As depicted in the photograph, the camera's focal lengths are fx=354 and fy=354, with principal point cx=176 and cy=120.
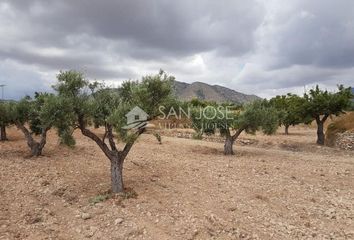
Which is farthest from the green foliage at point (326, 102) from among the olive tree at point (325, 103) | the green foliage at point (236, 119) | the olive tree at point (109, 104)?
the olive tree at point (109, 104)

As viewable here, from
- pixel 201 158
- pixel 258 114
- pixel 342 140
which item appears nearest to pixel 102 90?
pixel 201 158

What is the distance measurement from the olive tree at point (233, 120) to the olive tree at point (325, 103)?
8.67 m

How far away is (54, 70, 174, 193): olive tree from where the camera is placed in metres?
13.4

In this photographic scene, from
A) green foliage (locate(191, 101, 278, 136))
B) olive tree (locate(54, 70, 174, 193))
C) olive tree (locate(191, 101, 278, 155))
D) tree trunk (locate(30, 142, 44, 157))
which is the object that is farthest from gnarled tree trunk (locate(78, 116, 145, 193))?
olive tree (locate(191, 101, 278, 155))

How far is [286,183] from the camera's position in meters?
17.9

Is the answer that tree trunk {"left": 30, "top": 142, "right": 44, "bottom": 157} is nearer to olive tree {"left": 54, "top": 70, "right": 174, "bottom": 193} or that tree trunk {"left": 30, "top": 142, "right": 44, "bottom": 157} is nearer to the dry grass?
olive tree {"left": 54, "top": 70, "right": 174, "bottom": 193}

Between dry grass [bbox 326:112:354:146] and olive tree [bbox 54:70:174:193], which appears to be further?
dry grass [bbox 326:112:354:146]

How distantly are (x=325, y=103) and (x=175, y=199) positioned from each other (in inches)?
953

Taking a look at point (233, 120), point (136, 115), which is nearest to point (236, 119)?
point (233, 120)

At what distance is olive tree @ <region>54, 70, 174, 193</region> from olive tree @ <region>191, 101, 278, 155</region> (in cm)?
1286

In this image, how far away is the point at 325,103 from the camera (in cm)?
3369

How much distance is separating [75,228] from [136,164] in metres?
9.18

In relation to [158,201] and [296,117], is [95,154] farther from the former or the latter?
[296,117]

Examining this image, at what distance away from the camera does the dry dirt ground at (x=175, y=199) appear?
12.1m
